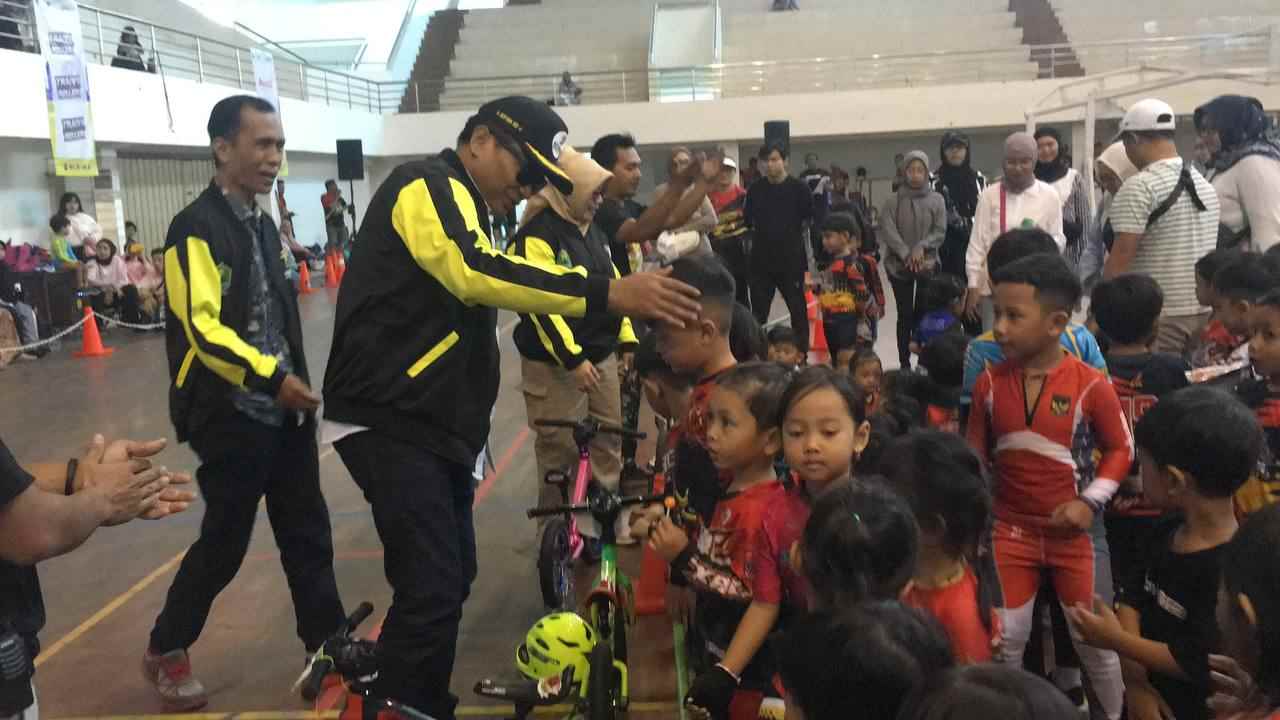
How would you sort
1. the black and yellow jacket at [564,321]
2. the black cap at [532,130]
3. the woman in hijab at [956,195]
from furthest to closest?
the woman in hijab at [956,195] < the black and yellow jacket at [564,321] < the black cap at [532,130]

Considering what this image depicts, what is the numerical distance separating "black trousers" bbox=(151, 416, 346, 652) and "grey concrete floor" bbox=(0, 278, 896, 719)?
0.30 metres

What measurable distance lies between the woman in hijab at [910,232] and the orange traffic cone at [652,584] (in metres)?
3.60

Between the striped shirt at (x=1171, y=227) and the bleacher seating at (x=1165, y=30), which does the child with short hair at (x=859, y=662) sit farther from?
the bleacher seating at (x=1165, y=30)

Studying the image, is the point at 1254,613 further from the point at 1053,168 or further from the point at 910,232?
the point at 910,232

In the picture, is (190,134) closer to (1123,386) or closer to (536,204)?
(536,204)

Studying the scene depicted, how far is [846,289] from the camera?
21.6 feet

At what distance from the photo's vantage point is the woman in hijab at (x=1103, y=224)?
17.3ft

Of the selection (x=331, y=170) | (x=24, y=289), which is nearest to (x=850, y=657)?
(x=24, y=289)

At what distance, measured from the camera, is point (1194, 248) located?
4.13 meters

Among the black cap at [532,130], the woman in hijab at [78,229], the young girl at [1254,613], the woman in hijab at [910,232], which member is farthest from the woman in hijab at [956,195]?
the woman in hijab at [78,229]

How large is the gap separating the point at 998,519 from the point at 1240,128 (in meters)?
2.44

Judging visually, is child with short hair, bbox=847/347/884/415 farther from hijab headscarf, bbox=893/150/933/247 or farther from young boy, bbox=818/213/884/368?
hijab headscarf, bbox=893/150/933/247

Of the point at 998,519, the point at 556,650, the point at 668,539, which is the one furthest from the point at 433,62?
the point at 668,539

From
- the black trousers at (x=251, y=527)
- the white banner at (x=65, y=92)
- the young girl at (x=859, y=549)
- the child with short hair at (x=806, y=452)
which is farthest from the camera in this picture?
the white banner at (x=65, y=92)
